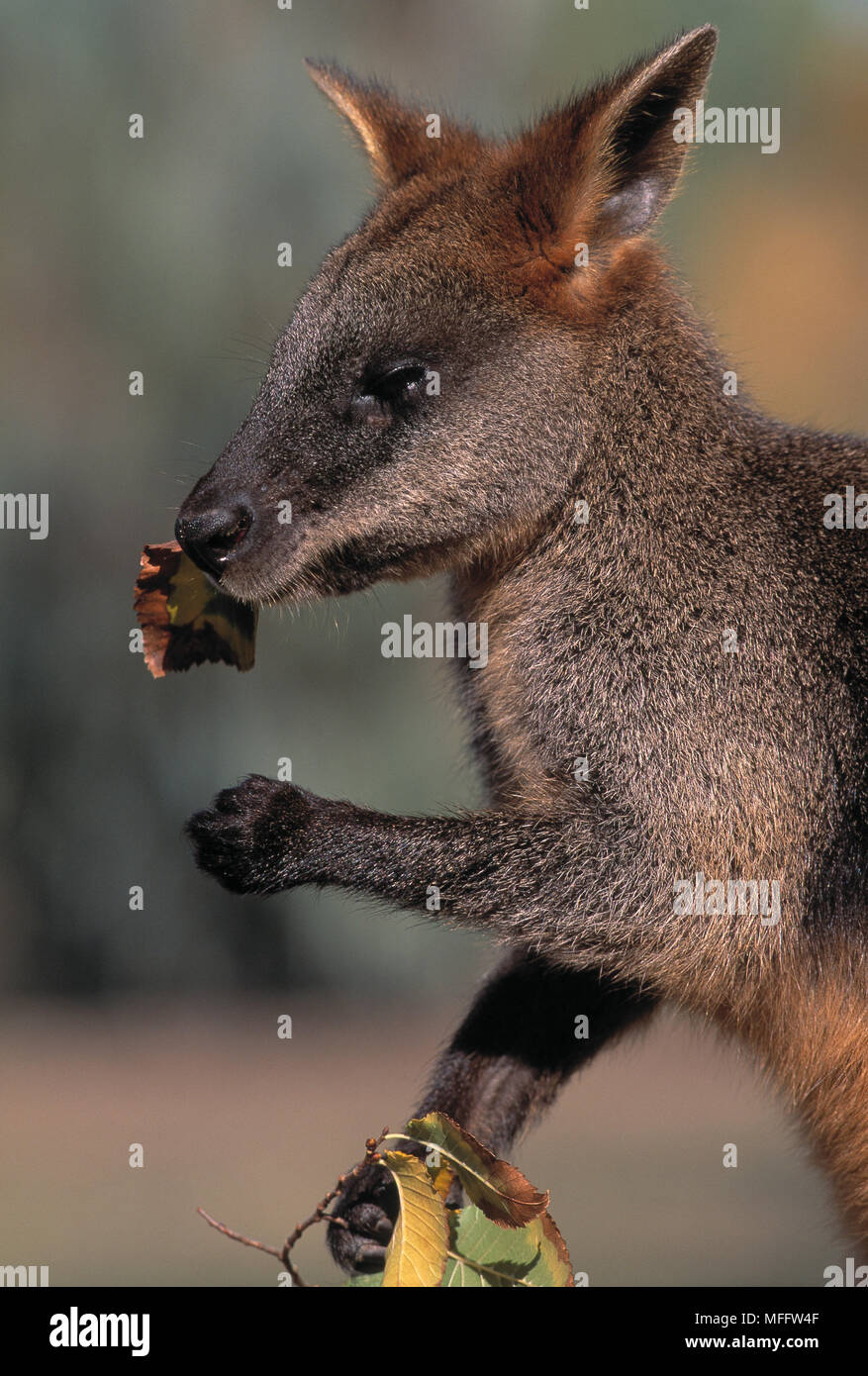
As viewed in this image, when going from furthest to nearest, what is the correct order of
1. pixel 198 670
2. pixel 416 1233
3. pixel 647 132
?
pixel 198 670 < pixel 647 132 < pixel 416 1233

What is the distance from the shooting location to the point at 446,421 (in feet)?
21.6

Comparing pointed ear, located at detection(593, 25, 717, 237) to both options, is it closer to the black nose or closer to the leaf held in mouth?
the black nose

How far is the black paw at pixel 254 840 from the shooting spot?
612cm

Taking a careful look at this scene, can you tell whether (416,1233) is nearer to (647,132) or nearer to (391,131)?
(647,132)

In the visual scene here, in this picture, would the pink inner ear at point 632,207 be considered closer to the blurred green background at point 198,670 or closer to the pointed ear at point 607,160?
the pointed ear at point 607,160

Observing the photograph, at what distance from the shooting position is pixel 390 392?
6.59 m

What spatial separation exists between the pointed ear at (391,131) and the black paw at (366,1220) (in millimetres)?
4641

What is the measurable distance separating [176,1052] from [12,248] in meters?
12.4

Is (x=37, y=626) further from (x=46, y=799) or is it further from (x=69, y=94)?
(x=69, y=94)

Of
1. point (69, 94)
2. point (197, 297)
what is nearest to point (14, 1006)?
point (197, 297)

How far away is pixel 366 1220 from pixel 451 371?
3.64m

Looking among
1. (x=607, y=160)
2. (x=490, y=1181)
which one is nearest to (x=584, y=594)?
(x=607, y=160)

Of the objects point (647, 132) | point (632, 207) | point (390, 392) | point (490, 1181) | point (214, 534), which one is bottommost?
point (490, 1181)

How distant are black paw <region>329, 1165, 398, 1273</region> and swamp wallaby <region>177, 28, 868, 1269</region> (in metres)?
0.01
